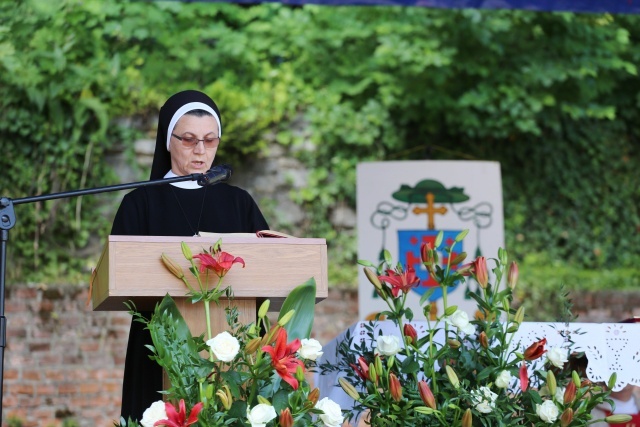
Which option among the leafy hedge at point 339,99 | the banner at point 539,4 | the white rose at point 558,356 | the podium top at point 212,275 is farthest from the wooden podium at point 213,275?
the leafy hedge at point 339,99

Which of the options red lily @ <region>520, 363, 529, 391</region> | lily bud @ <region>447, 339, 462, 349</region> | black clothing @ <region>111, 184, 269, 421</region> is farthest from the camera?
black clothing @ <region>111, 184, 269, 421</region>

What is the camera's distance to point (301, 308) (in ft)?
9.36

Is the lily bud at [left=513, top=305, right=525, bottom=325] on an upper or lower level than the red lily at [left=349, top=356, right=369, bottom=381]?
upper

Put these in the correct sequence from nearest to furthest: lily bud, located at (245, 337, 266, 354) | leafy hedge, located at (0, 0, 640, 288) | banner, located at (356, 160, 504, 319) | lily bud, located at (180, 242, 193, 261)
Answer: lily bud, located at (245, 337, 266, 354)
lily bud, located at (180, 242, 193, 261)
banner, located at (356, 160, 504, 319)
leafy hedge, located at (0, 0, 640, 288)

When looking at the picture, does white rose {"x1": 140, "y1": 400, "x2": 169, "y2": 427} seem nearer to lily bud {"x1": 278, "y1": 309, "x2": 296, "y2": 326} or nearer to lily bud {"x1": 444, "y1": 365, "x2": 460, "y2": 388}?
lily bud {"x1": 278, "y1": 309, "x2": 296, "y2": 326}

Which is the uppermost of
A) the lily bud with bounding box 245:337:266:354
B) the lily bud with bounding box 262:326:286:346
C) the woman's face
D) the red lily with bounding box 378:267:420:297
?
the woman's face

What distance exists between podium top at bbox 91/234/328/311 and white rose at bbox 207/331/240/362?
0.26m

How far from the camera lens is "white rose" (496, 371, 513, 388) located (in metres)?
2.96

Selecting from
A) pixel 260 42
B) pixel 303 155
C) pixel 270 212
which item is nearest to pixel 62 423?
pixel 270 212

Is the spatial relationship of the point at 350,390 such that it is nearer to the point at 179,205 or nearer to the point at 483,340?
the point at 483,340

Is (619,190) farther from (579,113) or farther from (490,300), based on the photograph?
(490,300)

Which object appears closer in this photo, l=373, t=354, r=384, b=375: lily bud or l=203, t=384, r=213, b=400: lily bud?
l=203, t=384, r=213, b=400: lily bud

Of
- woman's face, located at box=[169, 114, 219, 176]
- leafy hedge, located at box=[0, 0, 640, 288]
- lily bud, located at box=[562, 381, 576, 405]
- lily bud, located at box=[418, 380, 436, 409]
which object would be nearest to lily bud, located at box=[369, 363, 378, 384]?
lily bud, located at box=[418, 380, 436, 409]

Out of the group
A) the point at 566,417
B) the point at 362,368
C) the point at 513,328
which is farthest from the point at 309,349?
the point at 566,417
